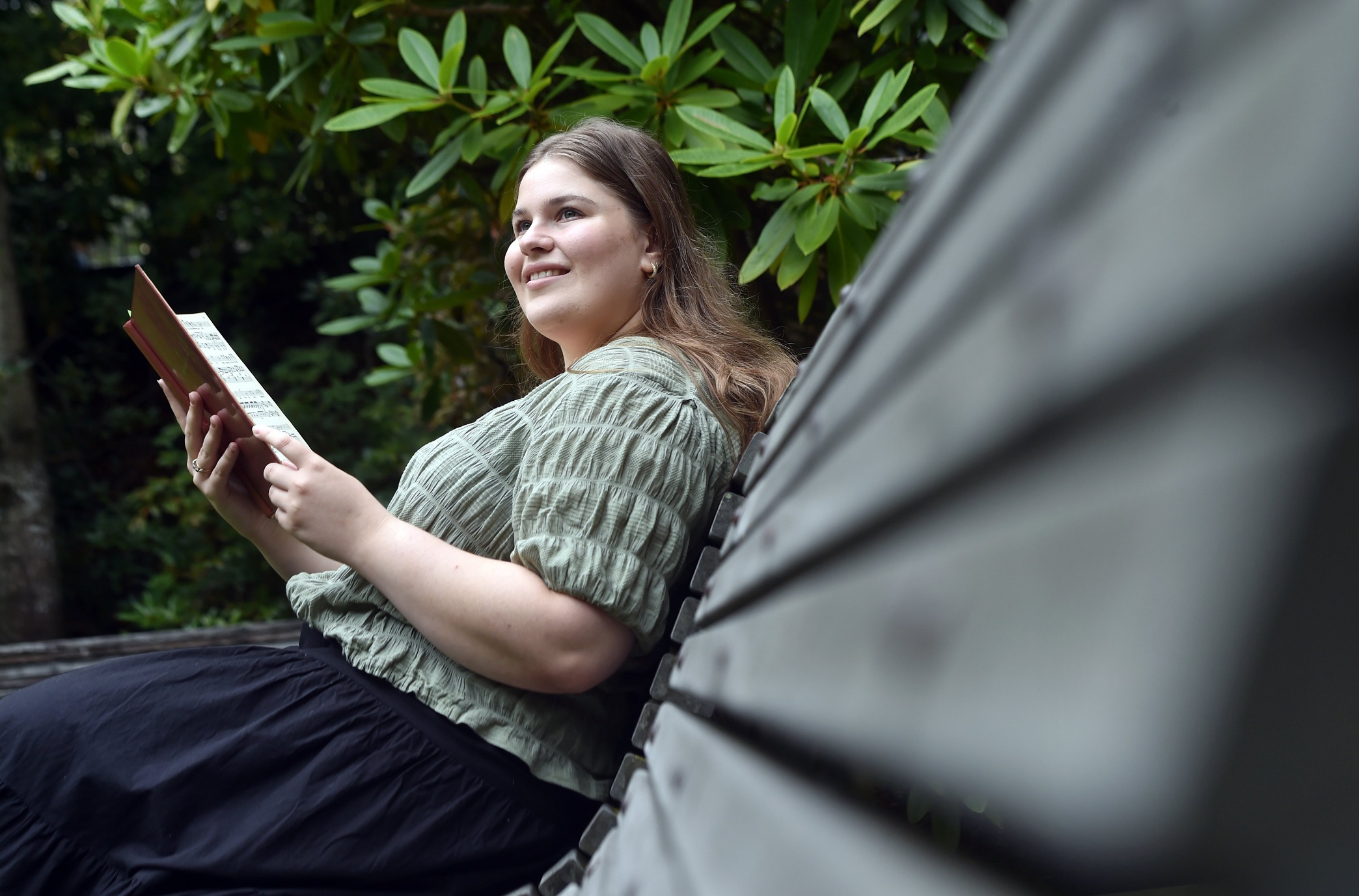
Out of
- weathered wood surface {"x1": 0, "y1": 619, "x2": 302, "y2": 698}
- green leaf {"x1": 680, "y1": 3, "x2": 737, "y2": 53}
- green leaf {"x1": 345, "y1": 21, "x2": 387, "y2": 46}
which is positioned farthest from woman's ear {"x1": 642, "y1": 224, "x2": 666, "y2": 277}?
weathered wood surface {"x1": 0, "y1": 619, "x2": 302, "y2": 698}

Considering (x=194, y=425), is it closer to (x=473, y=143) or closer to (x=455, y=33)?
(x=473, y=143)

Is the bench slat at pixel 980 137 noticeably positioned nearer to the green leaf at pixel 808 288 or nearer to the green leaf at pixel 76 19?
the green leaf at pixel 808 288

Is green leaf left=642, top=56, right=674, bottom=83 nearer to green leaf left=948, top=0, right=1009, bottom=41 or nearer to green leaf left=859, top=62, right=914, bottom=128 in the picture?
green leaf left=859, top=62, right=914, bottom=128

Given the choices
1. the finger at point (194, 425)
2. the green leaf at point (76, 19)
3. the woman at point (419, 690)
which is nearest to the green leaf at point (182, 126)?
the green leaf at point (76, 19)

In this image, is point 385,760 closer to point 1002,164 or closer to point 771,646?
point 771,646

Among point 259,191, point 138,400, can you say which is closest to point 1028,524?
point 259,191

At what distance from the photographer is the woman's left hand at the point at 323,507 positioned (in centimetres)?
130

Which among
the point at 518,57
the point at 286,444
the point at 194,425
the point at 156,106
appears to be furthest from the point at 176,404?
the point at 156,106

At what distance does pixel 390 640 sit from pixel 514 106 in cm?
136

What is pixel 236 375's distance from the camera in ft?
5.36

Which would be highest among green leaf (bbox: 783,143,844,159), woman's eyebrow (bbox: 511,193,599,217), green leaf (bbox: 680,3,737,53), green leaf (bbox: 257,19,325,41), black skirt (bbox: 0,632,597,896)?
green leaf (bbox: 680,3,737,53)

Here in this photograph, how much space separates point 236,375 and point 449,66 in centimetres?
90

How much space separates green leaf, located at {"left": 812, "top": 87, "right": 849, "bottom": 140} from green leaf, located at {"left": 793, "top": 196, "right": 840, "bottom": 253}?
0.39 ft

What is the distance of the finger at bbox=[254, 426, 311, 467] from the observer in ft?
4.54
